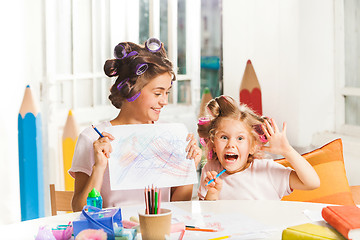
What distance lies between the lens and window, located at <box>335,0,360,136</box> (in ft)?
7.84

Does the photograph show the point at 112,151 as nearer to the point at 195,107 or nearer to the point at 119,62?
the point at 119,62

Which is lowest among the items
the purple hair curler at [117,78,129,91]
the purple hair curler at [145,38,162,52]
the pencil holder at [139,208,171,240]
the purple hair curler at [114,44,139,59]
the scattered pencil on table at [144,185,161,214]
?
the pencil holder at [139,208,171,240]

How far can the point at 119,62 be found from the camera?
1.63 meters

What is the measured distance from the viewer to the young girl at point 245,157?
159 centimetres

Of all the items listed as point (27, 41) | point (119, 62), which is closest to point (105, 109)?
point (27, 41)

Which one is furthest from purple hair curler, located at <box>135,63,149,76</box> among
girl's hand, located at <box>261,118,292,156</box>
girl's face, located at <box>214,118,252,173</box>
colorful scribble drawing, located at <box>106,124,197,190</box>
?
girl's hand, located at <box>261,118,292,156</box>

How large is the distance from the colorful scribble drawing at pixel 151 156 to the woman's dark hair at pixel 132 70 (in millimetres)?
110

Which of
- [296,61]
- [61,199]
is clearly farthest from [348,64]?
[61,199]

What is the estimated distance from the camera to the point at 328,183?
5.90ft

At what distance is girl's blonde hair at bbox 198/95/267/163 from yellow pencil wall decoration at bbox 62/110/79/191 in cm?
86

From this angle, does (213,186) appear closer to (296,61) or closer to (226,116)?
(226,116)

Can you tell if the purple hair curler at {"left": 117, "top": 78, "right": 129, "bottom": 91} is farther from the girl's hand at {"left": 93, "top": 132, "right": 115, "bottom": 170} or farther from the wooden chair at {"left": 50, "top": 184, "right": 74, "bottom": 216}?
the wooden chair at {"left": 50, "top": 184, "right": 74, "bottom": 216}

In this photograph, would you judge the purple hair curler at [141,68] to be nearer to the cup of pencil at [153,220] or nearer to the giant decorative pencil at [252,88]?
the cup of pencil at [153,220]

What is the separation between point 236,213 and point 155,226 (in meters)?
0.32
